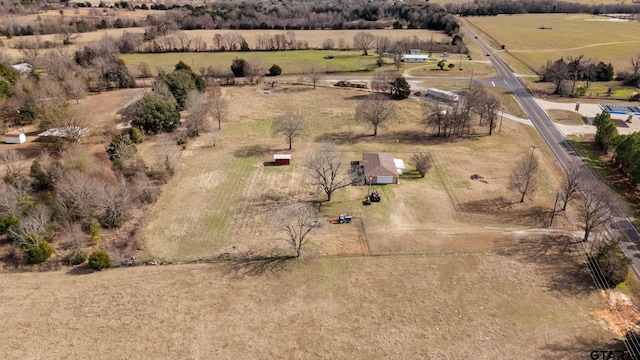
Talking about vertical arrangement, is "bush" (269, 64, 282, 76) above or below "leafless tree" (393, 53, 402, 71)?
below

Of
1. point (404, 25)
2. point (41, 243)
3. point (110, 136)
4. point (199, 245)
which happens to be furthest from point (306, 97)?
point (404, 25)

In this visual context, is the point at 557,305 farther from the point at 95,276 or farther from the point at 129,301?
the point at 95,276

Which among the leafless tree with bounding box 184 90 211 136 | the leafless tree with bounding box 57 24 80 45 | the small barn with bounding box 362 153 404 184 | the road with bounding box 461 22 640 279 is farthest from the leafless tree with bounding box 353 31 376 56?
the leafless tree with bounding box 57 24 80 45

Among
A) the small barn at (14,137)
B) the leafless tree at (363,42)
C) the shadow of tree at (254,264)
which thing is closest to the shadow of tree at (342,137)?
the shadow of tree at (254,264)

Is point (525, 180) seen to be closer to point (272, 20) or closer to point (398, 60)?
point (398, 60)

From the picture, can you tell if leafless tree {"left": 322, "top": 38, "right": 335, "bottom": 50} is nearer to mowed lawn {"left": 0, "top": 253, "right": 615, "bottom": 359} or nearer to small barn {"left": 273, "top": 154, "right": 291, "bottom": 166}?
small barn {"left": 273, "top": 154, "right": 291, "bottom": 166}

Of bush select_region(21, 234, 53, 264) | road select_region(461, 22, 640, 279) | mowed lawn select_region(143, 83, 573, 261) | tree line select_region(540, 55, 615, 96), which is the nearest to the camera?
bush select_region(21, 234, 53, 264)
